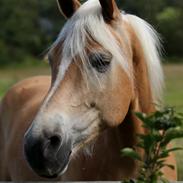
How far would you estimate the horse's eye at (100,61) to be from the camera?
3.24 metres

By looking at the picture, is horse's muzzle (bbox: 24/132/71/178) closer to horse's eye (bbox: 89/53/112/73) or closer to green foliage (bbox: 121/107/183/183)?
horse's eye (bbox: 89/53/112/73)

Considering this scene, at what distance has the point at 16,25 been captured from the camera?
5153cm

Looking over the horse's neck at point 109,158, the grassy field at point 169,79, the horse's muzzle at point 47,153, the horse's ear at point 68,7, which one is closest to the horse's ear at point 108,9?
the horse's ear at point 68,7

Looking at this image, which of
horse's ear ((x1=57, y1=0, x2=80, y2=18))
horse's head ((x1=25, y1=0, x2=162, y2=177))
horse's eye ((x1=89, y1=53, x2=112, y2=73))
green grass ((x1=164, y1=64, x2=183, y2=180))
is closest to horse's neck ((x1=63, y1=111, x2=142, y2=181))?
horse's head ((x1=25, y1=0, x2=162, y2=177))

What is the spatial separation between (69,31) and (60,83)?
33cm

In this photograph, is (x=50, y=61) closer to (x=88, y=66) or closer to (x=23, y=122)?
(x=88, y=66)

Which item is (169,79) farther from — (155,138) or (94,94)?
(155,138)

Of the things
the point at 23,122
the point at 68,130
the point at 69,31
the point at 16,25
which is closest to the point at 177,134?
the point at 68,130

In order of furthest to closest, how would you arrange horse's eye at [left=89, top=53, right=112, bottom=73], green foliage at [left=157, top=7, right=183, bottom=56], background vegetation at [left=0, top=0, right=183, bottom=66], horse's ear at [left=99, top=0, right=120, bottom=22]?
background vegetation at [left=0, top=0, right=183, bottom=66]
green foliage at [left=157, top=7, right=183, bottom=56]
horse's ear at [left=99, top=0, right=120, bottom=22]
horse's eye at [left=89, top=53, right=112, bottom=73]

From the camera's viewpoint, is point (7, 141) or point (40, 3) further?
point (40, 3)

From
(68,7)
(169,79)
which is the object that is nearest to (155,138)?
(68,7)

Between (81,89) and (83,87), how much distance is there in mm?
18

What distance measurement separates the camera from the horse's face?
2.96 m

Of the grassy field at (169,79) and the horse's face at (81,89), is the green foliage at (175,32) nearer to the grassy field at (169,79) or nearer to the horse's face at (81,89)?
the grassy field at (169,79)
